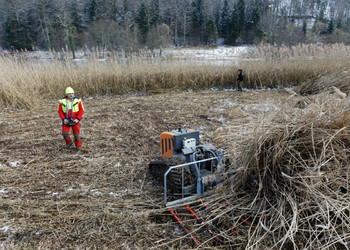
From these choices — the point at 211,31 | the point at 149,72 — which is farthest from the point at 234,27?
the point at 149,72

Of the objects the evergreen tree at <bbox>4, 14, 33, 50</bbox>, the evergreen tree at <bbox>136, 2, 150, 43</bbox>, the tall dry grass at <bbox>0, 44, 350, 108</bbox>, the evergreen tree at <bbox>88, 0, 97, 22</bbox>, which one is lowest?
the tall dry grass at <bbox>0, 44, 350, 108</bbox>

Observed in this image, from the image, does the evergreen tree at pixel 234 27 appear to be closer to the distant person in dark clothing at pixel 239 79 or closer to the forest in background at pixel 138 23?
the forest in background at pixel 138 23

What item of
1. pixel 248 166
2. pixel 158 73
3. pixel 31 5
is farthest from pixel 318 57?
pixel 31 5

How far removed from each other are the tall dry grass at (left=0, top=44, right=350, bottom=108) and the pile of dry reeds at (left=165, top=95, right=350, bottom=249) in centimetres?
681

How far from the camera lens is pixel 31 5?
47750mm

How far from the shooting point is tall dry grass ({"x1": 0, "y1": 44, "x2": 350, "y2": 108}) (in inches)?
303

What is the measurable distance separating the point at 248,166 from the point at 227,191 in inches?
13.6

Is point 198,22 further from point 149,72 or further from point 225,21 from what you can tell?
point 149,72

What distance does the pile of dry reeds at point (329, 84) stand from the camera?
288 inches

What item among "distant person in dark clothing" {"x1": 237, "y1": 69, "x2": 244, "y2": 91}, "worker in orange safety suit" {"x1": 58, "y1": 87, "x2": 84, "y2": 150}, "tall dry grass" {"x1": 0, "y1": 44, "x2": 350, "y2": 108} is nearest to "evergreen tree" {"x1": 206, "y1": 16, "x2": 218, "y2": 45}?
"tall dry grass" {"x1": 0, "y1": 44, "x2": 350, "y2": 108}

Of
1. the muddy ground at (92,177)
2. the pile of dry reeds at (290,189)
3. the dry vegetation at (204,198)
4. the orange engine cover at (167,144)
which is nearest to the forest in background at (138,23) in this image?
the muddy ground at (92,177)

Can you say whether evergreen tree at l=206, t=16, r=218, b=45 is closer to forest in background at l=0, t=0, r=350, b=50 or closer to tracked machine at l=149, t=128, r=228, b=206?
forest in background at l=0, t=0, r=350, b=50

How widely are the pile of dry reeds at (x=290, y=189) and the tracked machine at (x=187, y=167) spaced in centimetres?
17

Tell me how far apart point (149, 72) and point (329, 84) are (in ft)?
20.9
